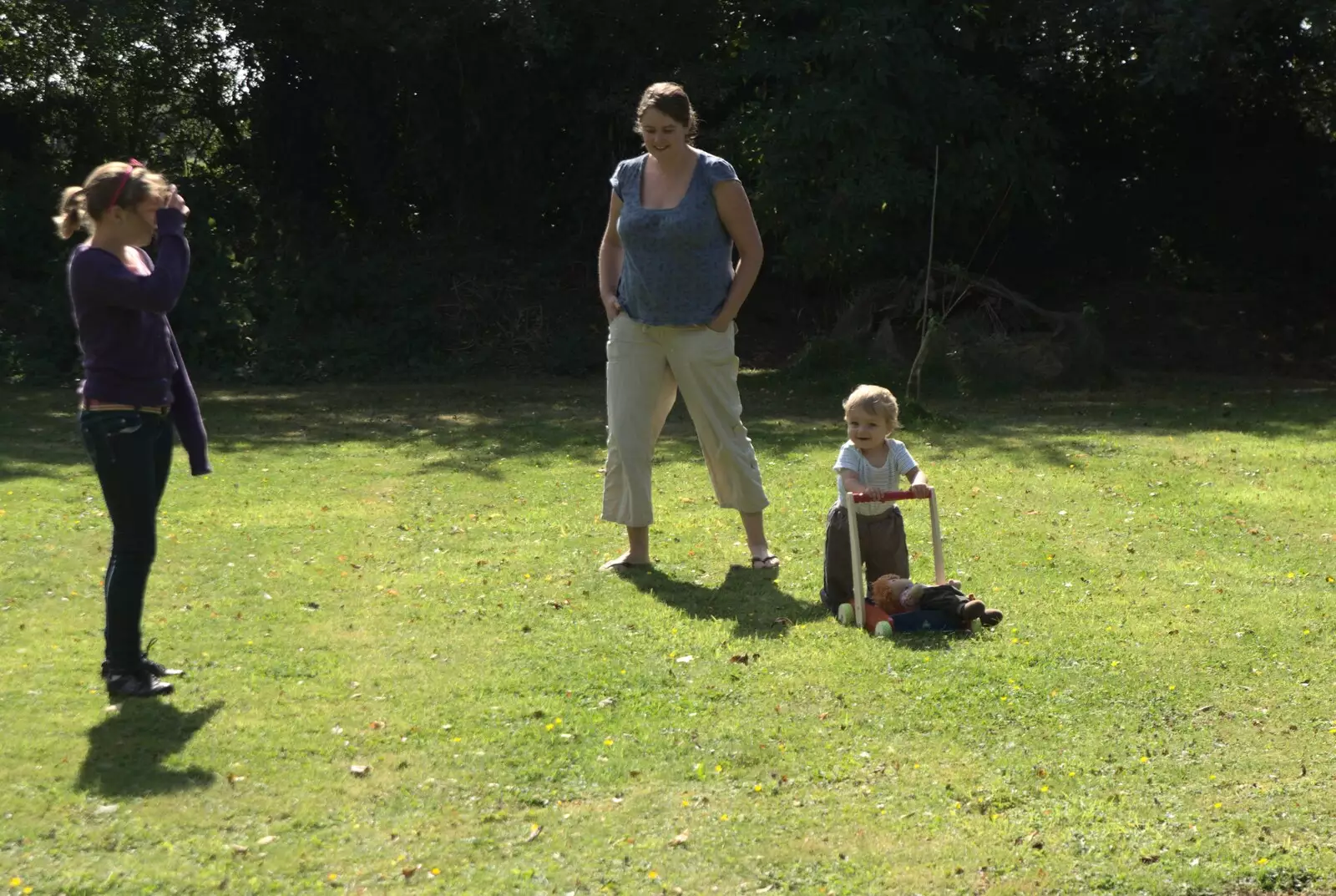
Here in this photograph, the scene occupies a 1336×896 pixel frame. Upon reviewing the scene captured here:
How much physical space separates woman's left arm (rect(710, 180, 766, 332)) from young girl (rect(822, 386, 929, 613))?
85 centimetres

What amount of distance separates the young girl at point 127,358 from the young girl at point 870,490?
2.79 metres

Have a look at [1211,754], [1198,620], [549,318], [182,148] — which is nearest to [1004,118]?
[549,318]

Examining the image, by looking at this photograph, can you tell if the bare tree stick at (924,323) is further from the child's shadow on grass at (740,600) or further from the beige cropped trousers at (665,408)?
the child's shadow on grass at (740,600)

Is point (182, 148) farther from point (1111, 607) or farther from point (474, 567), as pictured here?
point (1111, 607)

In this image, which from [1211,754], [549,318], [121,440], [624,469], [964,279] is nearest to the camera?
[1211,754]

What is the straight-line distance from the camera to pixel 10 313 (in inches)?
756

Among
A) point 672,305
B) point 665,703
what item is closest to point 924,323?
point 672,305

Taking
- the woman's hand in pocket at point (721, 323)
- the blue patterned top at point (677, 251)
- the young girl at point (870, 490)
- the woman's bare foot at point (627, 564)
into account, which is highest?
the blue patterned top at point (677, 251)

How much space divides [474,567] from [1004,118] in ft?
41.4

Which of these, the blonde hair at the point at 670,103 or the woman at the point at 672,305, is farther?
the woman at the point at 672,305

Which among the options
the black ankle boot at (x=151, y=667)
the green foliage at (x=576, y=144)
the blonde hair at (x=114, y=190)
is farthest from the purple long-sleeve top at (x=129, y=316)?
the green foliage at (x=576, y=144)

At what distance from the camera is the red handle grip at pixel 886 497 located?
21.8 feet

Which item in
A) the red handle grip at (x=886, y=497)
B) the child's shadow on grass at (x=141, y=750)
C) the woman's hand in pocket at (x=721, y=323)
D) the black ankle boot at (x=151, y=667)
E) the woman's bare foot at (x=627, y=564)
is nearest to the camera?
the child's shadow on grass at (x=141, y=750)

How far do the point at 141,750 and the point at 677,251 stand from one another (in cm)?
341
